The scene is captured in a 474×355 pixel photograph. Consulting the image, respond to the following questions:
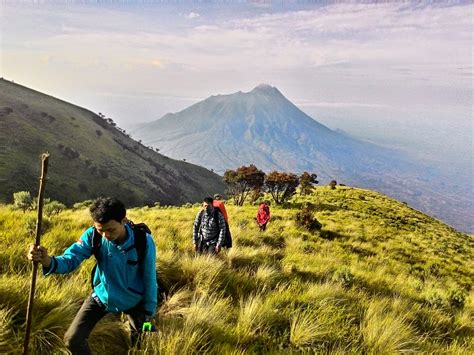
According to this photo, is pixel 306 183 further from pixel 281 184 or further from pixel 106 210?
pixel 106 210

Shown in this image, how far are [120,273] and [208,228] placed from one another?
5400 mm

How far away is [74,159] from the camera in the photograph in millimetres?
75125

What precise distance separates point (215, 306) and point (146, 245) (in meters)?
1.65

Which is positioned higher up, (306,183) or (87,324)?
(87,324)

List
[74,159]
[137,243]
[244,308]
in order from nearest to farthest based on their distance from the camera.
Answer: [137,243], [244,308], [74,159]

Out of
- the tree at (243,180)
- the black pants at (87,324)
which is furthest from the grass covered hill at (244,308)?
the tree at (243,180)

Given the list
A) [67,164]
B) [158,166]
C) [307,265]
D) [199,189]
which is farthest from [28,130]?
[307,265]

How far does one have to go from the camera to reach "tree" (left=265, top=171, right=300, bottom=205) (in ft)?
117

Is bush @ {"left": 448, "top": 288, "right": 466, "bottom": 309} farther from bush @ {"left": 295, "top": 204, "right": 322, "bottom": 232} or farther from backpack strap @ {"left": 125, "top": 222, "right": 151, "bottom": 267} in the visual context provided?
bush @ {"left": 295, "top": 204, "right": 322, "bottom": 232}

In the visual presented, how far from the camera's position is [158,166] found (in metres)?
109

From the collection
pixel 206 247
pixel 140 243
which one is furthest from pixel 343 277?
pixel 140 243

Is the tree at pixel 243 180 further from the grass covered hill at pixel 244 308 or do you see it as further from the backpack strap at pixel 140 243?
A: the backpack strap at pixel 140 243

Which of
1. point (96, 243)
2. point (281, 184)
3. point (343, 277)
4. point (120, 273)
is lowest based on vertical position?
point (281, 184)

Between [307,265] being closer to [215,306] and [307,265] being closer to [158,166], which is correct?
[215,306]
